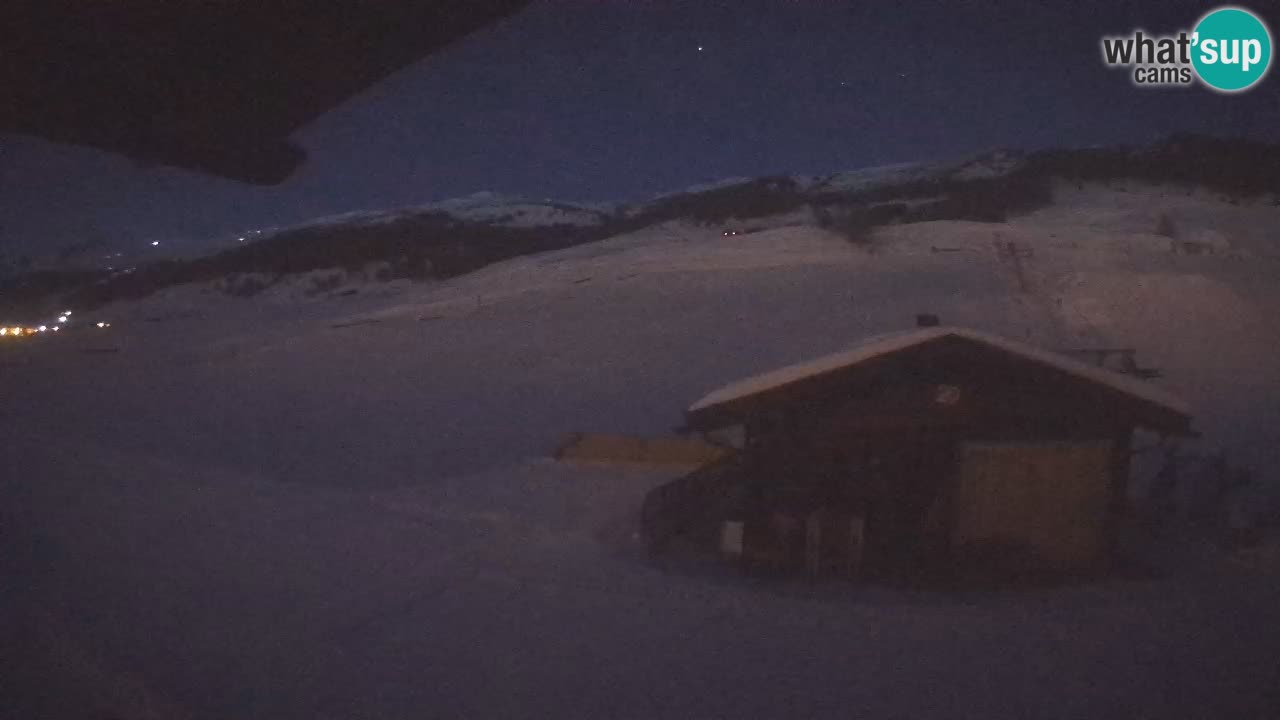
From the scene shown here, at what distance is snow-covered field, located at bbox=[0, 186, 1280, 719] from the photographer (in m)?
7.16

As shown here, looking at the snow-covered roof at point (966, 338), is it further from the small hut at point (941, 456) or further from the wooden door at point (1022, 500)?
the wooden door at point (1022, 500)

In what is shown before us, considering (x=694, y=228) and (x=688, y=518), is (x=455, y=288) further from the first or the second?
(x=688, y=518)

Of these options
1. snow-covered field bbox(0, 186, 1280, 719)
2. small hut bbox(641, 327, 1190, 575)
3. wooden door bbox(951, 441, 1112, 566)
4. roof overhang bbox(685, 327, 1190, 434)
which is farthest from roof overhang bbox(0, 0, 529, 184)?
wooden door bbox(951, 441, 1112, 566)

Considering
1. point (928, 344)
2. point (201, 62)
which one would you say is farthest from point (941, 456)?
point (201, 62)

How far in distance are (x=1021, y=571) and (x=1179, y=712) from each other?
3782 millimetres

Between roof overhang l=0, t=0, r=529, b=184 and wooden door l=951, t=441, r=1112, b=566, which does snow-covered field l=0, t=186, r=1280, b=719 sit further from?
roof overhang l=0, t=0, r=529, b=184

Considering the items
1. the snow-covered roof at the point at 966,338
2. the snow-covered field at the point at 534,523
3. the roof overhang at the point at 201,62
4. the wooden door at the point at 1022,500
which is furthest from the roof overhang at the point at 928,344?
the roof overhang at the point at 201,62

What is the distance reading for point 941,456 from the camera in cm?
1057

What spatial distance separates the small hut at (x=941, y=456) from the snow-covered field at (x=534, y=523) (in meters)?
0.68

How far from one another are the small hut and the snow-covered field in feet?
2.24

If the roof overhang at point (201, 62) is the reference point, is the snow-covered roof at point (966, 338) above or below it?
below

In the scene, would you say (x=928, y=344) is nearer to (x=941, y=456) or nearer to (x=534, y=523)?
(x=941, y=456)

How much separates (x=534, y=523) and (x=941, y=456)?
19.9ft

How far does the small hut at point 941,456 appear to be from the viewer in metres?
10.4
